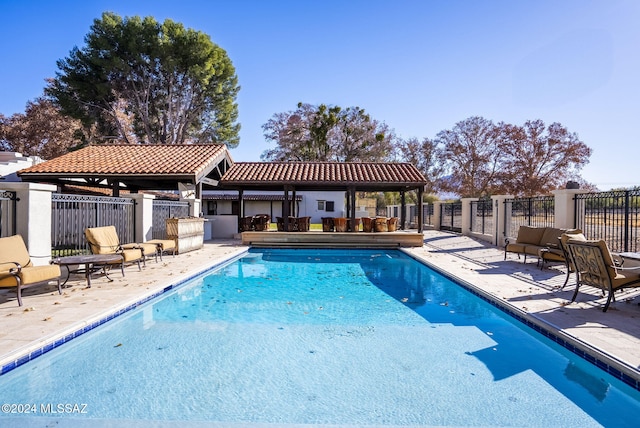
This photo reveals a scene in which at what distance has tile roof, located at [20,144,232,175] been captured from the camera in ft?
44.0

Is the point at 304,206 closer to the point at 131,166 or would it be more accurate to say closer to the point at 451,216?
the point at 451,216

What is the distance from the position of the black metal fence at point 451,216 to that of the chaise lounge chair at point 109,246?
15.9 m

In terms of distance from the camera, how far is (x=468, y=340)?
482 cm

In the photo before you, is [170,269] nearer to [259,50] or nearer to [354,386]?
[354,386]

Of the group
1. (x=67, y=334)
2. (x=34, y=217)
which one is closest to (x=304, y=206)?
(x=34, y=217)

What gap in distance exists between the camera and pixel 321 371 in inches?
154

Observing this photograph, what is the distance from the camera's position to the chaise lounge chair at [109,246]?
25.7 ft

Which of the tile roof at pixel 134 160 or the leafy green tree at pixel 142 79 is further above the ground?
the leafy green tree at pixel 142 79

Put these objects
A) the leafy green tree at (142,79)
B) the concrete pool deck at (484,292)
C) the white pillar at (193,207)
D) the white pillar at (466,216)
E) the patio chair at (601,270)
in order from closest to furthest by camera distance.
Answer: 1. the concrete pool deck at (484,292)
2. the patio chair at (601,270)
3. the white pillar at (193,207)
4. the white pillar at (466,216)
5. the leafy green tree at (142,79)

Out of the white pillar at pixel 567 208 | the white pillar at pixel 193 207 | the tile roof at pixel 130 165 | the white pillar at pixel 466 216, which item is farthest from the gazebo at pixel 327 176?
the white pillar at pixel 567 208

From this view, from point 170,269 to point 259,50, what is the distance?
1156 centimetres

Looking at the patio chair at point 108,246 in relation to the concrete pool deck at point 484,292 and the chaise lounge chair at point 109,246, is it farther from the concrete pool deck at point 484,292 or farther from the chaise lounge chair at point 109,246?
the concrete pool deck at point 484,292

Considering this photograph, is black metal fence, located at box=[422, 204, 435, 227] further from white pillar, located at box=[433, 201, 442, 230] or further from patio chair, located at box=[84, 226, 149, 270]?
patio chair, located at box=[84, 226, 149, 270]

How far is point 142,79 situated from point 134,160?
11.6 m
